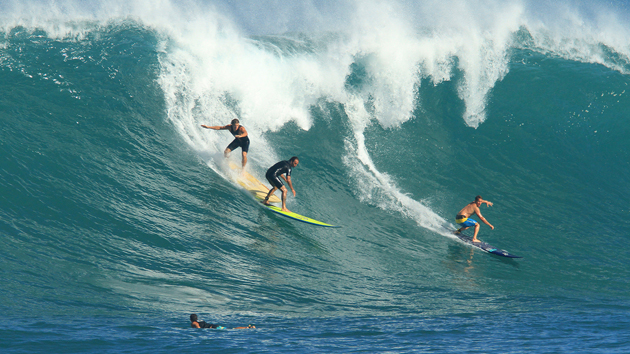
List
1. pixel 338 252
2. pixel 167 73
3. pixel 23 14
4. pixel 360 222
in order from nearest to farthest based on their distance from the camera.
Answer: pixel 338 252 → pixel 360 222 → pixel 167 73 → pixel 23 14

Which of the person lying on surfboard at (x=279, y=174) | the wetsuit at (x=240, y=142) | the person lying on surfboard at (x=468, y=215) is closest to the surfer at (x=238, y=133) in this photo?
the wetsuit at (x=240, y=142)

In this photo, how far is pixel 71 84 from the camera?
12.8m

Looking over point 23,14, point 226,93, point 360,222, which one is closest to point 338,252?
point 360,222

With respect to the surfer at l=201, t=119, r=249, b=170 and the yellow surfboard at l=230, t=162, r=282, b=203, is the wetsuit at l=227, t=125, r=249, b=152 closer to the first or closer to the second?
the surfer at l=201, t=119, r=249, b=170

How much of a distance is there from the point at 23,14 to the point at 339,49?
10767 millimetres

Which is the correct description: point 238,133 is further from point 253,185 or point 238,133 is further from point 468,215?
point 468,215

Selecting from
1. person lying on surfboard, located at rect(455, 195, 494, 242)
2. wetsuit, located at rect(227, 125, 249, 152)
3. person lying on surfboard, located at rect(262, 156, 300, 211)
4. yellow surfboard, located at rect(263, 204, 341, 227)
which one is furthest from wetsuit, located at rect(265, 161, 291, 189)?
person lying on surfboard, located at rect(455, 195, 494, 242)

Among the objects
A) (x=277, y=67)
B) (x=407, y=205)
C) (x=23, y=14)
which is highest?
(x=277, y=67)

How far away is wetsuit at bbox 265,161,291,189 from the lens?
10547mm

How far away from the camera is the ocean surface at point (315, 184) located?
271 inches

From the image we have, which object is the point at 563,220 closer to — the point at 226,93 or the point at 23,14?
the point at 226,93

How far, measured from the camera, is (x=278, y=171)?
1058cm

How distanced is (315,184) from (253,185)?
1.83m

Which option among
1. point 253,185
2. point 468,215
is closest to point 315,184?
point 253,185
